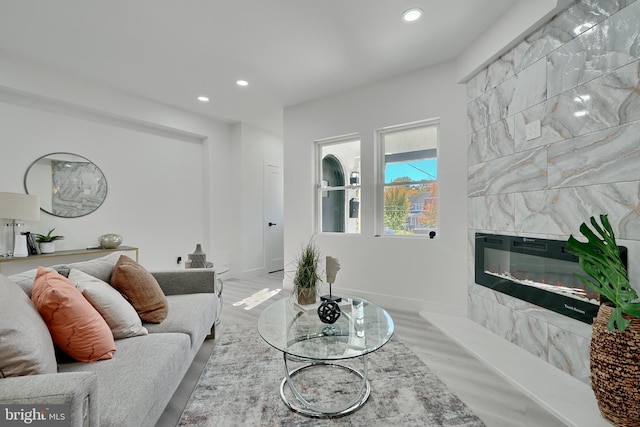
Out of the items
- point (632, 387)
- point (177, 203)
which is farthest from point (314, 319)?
point (177, 203)

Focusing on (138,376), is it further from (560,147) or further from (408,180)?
(408,180)

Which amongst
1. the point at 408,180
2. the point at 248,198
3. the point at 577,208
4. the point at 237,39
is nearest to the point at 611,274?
the point at 577,208

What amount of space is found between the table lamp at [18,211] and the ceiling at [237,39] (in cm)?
146

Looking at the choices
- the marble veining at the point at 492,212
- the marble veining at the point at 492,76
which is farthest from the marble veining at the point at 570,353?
the marble veining at the point at 492,76

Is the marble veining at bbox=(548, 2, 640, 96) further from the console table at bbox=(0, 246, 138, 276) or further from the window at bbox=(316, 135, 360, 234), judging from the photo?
the console table at bbox=(0, 246, 138, 276)

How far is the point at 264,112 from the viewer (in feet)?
14.8

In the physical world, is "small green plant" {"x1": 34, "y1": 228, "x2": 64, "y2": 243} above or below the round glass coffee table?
above

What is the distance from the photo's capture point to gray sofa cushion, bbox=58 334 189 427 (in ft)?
3.48

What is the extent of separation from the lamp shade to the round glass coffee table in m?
2.74

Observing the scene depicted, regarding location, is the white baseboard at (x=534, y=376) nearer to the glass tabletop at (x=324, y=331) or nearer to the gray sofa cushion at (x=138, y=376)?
the glass tabletop at (x=324, y=331)

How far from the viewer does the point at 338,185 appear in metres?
3.99

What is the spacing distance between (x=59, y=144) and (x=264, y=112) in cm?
262

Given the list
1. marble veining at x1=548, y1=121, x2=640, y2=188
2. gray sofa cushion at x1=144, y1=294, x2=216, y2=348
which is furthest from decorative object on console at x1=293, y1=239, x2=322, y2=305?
marble veining at x1=548, y1=121, x2=640, y2=188

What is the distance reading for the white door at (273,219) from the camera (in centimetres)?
545
